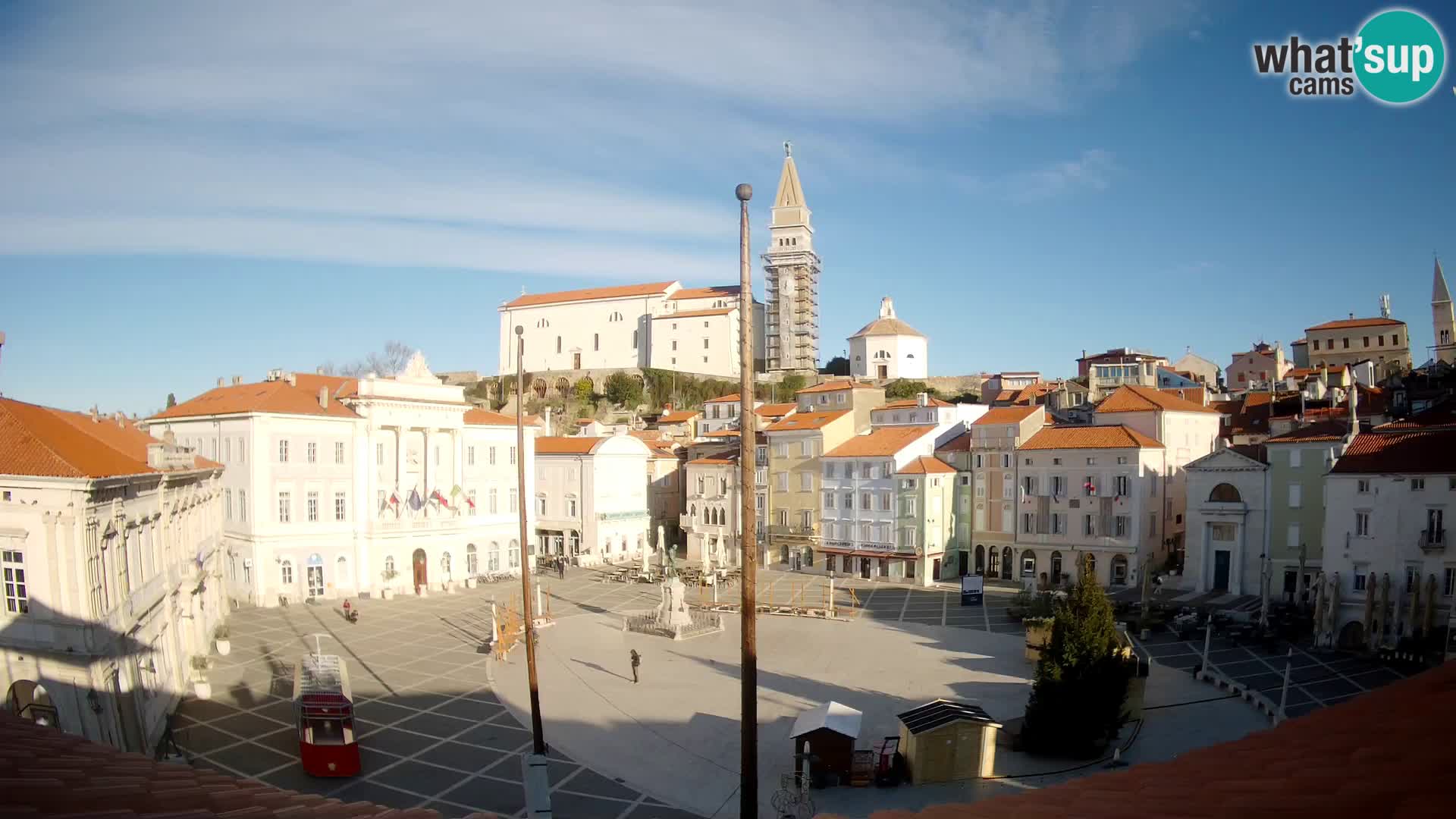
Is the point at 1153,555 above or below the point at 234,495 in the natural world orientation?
below

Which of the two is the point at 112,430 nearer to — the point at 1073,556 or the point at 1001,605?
the point at 1001,605

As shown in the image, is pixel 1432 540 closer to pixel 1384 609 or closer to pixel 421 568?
pixel 1384 609

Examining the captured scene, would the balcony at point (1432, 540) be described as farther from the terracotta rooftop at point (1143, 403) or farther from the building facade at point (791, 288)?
the building facade at point (791, 288)

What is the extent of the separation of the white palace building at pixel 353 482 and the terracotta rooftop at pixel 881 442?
21.8m

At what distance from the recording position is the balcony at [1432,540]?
33.9m

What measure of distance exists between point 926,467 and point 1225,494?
16001 millimetres

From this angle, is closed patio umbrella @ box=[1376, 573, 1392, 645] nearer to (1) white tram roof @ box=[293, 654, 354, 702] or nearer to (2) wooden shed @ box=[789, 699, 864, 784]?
(2) wooden shed @ box=[789, 699, 864, 784]

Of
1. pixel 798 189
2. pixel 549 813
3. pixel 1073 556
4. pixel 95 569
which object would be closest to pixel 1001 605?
pixel 1073 556

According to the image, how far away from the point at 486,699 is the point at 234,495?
25.7 m

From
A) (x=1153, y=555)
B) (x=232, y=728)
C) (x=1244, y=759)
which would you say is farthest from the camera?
(x=1153, y=555)

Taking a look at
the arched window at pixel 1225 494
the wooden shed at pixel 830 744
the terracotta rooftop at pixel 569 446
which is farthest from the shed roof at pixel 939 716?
the terracotta rooftop at pixel 569 446

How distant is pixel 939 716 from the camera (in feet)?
73.9

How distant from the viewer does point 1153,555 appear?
167 feet

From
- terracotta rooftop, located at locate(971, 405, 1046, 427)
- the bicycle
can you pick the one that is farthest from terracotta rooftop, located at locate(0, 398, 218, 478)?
terracotta rooftop, located at locate(971, 405, 1046, 427)
